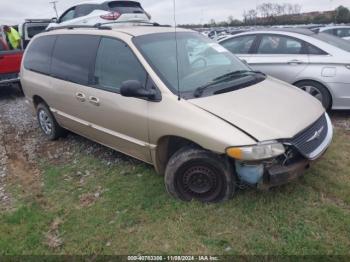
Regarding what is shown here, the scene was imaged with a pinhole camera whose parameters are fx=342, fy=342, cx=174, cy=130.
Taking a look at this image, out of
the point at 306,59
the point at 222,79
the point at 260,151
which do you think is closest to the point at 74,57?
the point at 222,79

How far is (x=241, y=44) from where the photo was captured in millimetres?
6988

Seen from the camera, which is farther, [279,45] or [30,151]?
[279,45]

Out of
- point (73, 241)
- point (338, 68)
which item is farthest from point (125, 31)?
point (338, 68)

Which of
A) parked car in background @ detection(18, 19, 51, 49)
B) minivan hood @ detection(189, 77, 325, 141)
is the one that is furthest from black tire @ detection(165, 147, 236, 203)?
parked car in background @ detection(18, 19, 51, 49)

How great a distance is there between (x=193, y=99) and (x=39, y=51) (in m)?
3.39

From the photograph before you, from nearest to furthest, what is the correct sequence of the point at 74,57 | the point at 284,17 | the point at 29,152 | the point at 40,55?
the point at 74,57, the point at 29,152, the point at 40,55, the point at 284,17

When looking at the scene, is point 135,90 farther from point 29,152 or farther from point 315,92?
point 315,92

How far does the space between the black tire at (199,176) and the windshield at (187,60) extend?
69 cm

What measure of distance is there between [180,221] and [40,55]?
3.78 meters

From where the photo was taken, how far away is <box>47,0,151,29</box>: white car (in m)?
5.80

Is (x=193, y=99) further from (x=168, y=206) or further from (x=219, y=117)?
(x=168, y=206)

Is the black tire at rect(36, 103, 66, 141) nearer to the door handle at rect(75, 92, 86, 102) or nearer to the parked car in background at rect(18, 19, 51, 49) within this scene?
the door handle at rect(75, 92, 86, 102)

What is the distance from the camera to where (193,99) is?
11.2 feet

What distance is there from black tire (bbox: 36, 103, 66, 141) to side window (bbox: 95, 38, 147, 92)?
1.70 meters
